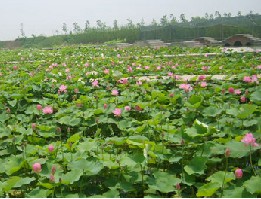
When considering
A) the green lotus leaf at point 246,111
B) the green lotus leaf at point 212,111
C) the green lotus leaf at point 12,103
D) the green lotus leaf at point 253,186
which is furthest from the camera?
the green lotus leaf at point 12,103

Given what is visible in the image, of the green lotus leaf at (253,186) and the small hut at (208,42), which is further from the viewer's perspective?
the small hut at (208,42)

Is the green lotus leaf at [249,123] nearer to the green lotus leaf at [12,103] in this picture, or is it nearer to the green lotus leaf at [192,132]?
the green lotus leaf at [192,132]

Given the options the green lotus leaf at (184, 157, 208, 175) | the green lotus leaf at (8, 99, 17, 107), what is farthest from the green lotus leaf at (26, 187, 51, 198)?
the green lotus leaf at (8, 99, 17, 107)

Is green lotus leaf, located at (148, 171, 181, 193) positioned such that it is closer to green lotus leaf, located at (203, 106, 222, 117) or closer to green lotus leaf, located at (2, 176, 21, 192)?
green lotus leaf, located at (2, 176, 21, 192)

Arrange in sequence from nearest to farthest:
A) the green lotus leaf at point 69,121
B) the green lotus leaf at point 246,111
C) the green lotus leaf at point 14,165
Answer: the green lotus leaf at point 14,165
the green lotus leaf at point 246,111
the green lotus leaf at point 69,121

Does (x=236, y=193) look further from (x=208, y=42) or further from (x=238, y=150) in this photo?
(x=208, y=42)

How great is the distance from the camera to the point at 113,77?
16.9 feet

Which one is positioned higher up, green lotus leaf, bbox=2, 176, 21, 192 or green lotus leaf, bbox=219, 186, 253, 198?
green lotus leaf, bbox=2, 176, 21, 192

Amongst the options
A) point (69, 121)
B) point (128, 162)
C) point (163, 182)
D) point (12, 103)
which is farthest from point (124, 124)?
point (12, 103)

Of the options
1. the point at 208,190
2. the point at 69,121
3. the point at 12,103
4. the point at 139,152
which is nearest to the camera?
the point at 208,190

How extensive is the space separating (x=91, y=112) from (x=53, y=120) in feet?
1.35

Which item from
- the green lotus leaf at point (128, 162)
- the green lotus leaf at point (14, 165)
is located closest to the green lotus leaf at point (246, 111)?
the green lotus leaf at point (128, 162)

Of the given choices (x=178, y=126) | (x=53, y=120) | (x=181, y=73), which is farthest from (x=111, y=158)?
(x=181, y=73)

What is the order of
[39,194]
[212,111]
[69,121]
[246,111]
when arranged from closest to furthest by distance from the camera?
[39,194] → [246,111] → [212,111] → [69,121]
